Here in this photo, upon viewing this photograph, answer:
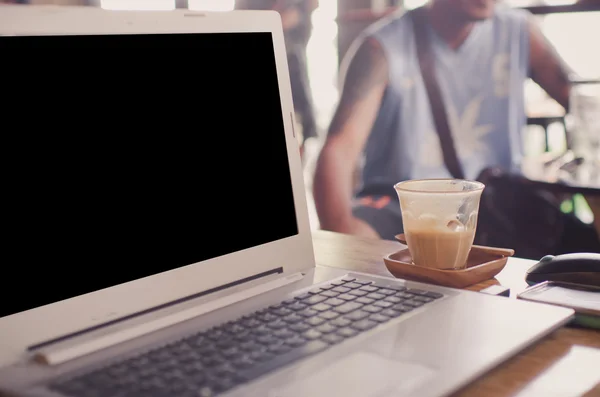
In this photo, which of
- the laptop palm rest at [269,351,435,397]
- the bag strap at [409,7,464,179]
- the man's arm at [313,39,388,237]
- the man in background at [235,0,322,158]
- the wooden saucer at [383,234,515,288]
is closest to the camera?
the laptop palm rest at [269,351,435,397]

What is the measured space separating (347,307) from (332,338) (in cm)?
10

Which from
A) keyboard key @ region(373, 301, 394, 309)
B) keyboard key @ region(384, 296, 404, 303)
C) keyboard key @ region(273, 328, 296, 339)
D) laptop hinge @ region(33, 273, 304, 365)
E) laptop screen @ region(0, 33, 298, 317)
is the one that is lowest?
keyboard key @ region(384, 296, 404, 303)

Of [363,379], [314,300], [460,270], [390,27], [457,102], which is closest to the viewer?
[363,379]

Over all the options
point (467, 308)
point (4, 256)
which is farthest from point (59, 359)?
point (467, 308)

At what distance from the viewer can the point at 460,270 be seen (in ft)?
2.82

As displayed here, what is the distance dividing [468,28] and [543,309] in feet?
5.56

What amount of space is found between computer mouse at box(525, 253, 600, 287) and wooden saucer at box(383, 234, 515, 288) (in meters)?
0.06

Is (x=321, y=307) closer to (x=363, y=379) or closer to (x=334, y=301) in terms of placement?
(x=334, y=301)

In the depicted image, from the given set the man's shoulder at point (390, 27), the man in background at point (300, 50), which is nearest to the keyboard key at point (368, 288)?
the man's shoulder at point (390, 27)

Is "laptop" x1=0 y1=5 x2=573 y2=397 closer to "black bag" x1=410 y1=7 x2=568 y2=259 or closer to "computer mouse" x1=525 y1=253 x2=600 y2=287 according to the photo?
"computer mouse" x1=525 y1=253 x2=600 y2=287

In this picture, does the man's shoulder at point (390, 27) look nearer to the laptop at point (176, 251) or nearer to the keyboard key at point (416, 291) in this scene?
the laptop at point (176, 251)

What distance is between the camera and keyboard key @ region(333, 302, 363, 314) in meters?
0.72

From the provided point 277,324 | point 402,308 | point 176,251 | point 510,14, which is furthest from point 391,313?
point 510,14

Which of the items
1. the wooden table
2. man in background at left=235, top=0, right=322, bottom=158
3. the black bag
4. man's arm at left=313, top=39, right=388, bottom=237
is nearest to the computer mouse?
the wooden table
